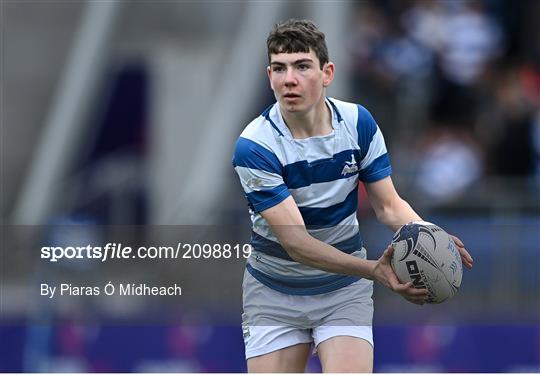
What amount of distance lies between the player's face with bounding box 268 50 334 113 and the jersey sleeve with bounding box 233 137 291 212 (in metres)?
0.24

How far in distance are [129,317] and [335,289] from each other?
3.20m

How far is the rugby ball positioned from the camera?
6.08m

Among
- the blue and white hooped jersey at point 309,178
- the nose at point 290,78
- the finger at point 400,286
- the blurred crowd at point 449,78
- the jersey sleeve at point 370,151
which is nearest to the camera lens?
the finger at point 400,286

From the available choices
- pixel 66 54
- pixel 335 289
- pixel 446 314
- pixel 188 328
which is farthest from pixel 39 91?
pixel 335 289

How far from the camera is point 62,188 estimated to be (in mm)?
11867

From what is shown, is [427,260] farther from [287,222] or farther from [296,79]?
[296,79]

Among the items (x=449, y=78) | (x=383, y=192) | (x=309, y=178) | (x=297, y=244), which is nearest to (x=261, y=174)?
(x=309, y=178)

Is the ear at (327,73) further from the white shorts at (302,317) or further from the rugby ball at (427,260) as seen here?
the white shorts at (302,317)

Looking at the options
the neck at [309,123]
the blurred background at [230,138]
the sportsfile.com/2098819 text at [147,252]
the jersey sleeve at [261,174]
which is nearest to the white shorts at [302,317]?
the jersey sleeve at [261,174]

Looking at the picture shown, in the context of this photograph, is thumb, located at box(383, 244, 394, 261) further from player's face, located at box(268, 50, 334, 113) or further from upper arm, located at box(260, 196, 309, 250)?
player's face, located at box(268, 50, 334, 113)

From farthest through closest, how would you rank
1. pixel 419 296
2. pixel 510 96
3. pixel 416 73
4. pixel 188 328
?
pixel 416 73 < pixel 510 96 < pixel 188 328 < pixel 419 296

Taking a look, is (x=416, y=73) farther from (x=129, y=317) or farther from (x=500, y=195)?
(x=129, y=317)

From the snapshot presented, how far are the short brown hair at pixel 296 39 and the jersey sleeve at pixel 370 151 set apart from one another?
37 cm

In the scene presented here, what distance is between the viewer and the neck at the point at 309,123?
6383mm
